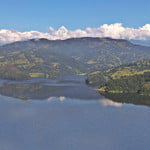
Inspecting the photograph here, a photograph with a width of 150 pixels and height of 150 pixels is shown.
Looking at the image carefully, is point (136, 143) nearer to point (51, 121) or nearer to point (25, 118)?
point (51, 121)

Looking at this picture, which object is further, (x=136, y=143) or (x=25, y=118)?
(x=25, y=118)

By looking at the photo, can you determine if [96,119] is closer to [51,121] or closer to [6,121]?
[51,121]

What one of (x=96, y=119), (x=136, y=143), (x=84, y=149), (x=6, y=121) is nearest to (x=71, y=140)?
(x=84, y=149)

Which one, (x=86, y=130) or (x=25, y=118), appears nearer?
(x=86, y=130)

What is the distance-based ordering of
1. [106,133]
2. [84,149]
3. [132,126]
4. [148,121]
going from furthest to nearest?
[148,121]
[132,126]
[106,133]
[84,149]

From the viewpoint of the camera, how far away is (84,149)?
13775 centimetres

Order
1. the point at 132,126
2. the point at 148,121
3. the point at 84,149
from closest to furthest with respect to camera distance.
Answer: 1. the point at 84,149
2. the point at 132,126
3. the point at 148,121

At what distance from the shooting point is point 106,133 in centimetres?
16262

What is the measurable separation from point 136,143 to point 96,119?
2029 inches

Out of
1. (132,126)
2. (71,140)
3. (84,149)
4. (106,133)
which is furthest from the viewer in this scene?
(132,126)

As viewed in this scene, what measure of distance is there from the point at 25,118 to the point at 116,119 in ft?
220

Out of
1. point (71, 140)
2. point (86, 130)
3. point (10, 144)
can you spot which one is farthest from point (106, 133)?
point (10, 144)

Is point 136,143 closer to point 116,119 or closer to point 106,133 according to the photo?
point 106,133

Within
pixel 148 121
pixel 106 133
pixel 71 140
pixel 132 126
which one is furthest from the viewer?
pixel 148 121
